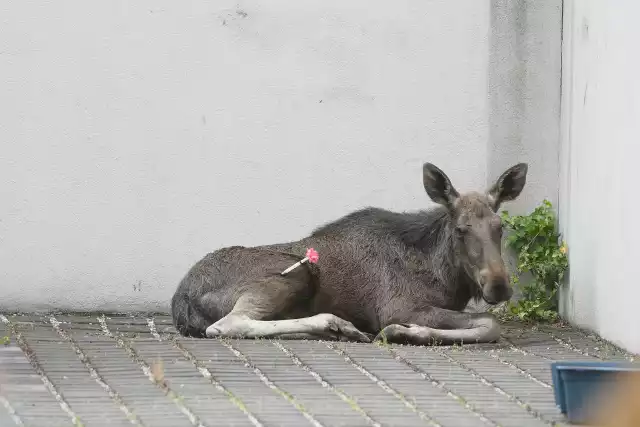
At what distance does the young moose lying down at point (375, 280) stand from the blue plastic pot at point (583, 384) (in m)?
2.82

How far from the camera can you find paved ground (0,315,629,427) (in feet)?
21.1

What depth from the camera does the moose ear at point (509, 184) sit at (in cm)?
983

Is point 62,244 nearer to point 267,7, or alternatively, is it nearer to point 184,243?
point 184,243

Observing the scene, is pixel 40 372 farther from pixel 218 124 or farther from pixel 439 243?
pixel 218 124

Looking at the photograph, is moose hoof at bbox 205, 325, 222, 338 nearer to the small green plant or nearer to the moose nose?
the moose nose

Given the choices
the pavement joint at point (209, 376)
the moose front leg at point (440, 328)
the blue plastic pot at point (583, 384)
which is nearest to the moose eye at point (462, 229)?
the moose front leg at point (440, 328)

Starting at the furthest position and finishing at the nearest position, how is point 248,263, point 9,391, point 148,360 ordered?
point 248,263, point 148,360, point 9,391

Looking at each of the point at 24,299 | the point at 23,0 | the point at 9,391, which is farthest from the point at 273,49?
the point at 9,391

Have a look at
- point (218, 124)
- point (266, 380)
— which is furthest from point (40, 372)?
point (218, 124)

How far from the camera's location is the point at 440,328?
9531mm

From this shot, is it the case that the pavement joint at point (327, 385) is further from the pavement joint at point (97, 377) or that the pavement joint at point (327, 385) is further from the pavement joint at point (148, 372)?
the pavement joint at point (97, 377)

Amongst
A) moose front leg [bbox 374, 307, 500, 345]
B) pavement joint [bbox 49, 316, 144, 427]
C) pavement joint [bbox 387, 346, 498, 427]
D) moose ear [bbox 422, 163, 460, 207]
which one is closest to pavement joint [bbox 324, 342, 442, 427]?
pavement joint [bbox 387, 346, 498, 427]

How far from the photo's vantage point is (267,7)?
11023 mm

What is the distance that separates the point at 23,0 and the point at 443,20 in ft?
12.0
